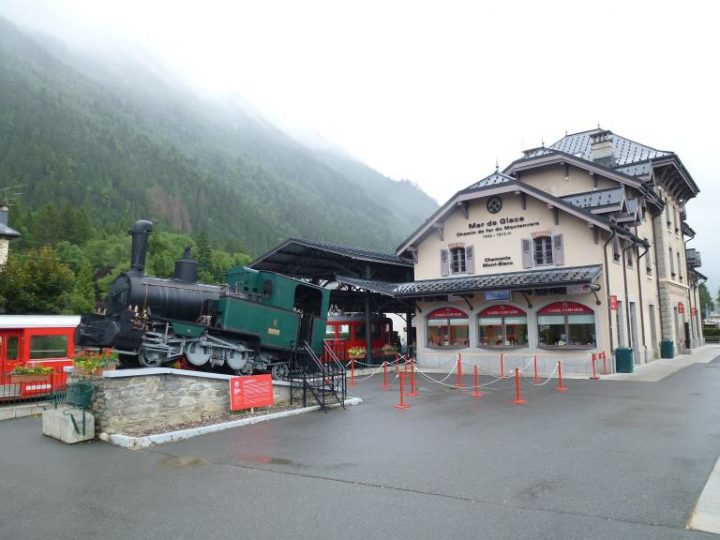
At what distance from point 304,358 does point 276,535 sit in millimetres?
9767

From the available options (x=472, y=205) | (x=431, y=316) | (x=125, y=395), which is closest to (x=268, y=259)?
(x=431, y=316)

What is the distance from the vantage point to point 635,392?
1439 centimetres

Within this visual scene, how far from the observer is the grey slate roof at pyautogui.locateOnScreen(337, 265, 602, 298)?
18500 mm

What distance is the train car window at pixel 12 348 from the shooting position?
14742mm

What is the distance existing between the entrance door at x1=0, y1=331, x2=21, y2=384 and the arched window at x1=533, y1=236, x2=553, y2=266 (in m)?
17.7

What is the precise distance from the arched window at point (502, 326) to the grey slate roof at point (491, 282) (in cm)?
127

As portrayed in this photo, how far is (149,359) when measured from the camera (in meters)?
11.8

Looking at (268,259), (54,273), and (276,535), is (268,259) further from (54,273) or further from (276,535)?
(276,535)

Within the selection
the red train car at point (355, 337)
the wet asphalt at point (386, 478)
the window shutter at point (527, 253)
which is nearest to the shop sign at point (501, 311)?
the window shutter at point (527, 253)

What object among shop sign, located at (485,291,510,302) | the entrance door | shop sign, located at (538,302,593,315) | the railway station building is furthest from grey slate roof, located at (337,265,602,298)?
the entrance door

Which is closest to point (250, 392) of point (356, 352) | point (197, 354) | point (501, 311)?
point (197, 354)

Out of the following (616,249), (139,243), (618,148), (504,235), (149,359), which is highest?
(618,148)

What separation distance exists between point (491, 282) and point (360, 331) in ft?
23.4

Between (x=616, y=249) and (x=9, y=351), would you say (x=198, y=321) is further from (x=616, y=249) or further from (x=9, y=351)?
(x=616, y=249)
